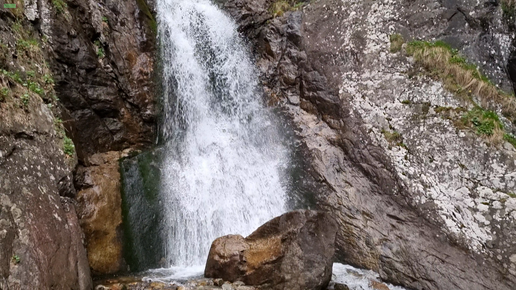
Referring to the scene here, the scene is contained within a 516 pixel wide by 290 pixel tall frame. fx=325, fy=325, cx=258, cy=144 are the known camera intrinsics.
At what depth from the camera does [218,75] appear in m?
10.5

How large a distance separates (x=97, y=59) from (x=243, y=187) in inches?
195

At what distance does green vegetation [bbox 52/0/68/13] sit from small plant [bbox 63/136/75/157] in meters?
3.44

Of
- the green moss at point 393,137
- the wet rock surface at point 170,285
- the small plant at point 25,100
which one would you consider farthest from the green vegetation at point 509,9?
the small plant at point 25,100

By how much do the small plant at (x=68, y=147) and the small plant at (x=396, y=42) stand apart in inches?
322

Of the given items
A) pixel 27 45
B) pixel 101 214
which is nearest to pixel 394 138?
pixel 101 214

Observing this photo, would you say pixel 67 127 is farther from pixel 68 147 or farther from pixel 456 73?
pixel 456 73

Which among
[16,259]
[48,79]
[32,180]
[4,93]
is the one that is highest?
[48,79]

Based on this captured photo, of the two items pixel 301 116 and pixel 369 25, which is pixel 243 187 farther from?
pixel 369 25

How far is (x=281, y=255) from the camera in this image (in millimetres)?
5973

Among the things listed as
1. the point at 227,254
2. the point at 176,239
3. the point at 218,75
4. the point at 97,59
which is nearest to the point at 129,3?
the point at 97,59

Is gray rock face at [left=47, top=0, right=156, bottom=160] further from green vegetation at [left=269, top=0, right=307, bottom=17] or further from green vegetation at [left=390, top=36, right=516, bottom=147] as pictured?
green vegetation at [left=390, top=36, right=516, bottom=147]

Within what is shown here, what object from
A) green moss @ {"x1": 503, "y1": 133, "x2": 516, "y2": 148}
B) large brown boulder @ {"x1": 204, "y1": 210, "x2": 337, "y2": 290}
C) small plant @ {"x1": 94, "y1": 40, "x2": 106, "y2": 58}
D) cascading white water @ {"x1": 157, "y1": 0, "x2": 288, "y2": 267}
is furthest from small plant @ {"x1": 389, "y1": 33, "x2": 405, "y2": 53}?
small plant @ {"x1": 94, "y1": 40, "x2": 106, "y2": 58}

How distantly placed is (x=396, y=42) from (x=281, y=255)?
662 cm

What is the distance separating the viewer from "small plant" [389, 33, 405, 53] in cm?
888
